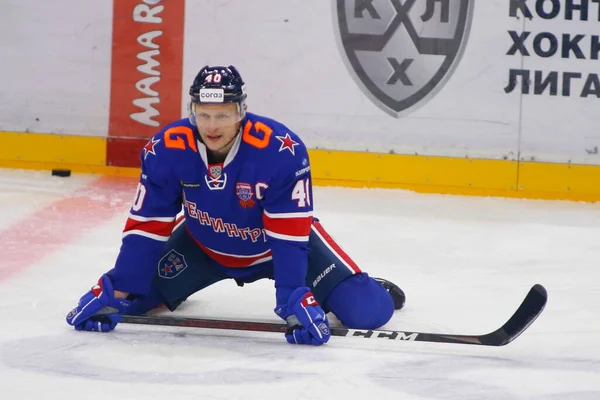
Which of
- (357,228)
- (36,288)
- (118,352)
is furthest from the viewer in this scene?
(357,228)

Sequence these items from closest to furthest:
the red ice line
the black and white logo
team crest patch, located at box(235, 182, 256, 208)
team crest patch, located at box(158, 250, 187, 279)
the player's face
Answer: the player's face, team crest patch, located at box(235, 182, 256, 208), team crest patch, located at box(158, 250, 187, 279), the red ice line, the black and white logo

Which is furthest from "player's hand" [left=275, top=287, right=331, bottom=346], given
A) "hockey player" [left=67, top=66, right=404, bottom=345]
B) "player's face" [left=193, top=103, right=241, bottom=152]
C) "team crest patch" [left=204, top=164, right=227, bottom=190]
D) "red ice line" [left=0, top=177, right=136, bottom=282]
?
"red ice line" [left=0, top=177, right=136, bottom=282]

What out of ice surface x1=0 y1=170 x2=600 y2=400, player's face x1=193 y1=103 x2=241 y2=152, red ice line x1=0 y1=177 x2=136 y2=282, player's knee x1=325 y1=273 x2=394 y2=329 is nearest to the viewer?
ice surface x1=0 y1=170 x2=600 y2=400

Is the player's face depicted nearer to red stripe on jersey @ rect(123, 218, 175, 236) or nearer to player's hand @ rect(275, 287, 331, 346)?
red stripe on jersey @ rect(123, 218, 175, 236)

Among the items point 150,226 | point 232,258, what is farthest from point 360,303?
point 150,226

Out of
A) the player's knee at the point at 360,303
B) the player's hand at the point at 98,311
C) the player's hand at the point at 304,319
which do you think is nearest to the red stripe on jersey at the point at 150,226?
the player's hand at the point at 98,311

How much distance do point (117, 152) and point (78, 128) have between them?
0.24 m

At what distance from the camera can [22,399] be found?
272 cm

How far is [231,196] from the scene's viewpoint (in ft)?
10.7

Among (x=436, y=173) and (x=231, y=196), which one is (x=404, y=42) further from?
(x=231, y=196)

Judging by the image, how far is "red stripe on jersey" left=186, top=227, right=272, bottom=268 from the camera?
11.2 ft

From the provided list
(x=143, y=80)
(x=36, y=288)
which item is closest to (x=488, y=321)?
(x=36, y=288)

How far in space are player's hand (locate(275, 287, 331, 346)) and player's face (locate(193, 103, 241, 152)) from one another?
1.54ft

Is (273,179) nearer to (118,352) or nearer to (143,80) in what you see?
(118,352)
